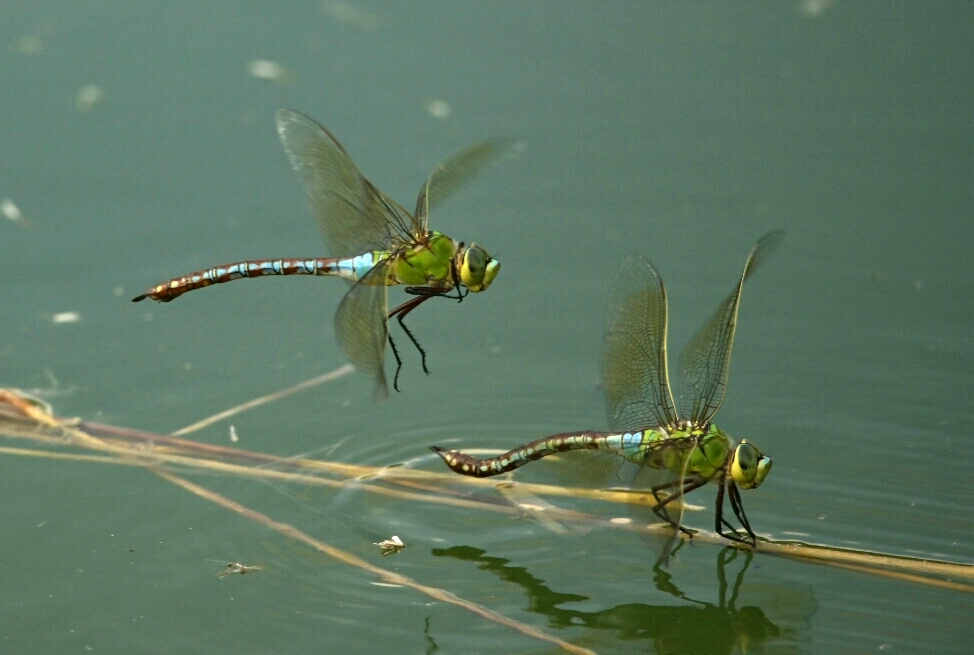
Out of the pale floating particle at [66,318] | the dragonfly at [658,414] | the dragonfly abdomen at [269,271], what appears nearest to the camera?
the dragonfly at [658,414]

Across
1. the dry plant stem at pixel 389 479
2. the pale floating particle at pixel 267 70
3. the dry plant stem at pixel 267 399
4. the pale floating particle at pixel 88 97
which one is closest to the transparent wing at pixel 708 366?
the dry plant stem at pixel 389 479

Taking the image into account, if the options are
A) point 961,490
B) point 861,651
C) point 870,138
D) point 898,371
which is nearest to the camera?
point 861,651

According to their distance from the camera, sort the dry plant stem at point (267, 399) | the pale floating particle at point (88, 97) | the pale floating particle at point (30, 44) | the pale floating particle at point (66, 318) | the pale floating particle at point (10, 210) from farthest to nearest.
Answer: the pale floating particle at point (30, 44)
the pale floating particle at point (88, 97)
the pale floating particle at point (10, 210)
the pale floating particle at point (66, 318)
the dry plant stem at point (267, 399)

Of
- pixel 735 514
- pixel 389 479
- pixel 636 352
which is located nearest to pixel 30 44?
pixel 389 479

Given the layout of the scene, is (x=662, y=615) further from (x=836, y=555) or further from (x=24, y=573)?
(x=24, y=573)

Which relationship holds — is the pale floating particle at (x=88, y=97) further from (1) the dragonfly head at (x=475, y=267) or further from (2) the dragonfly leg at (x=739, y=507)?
(2) the dragonfly leg at (x=739, y=507)

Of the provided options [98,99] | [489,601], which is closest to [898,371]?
[489,601]

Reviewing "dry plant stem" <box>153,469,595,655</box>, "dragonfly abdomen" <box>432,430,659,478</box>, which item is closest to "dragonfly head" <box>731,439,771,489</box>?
"dragonfly abdomen" <box>432,430,659,478</box>
